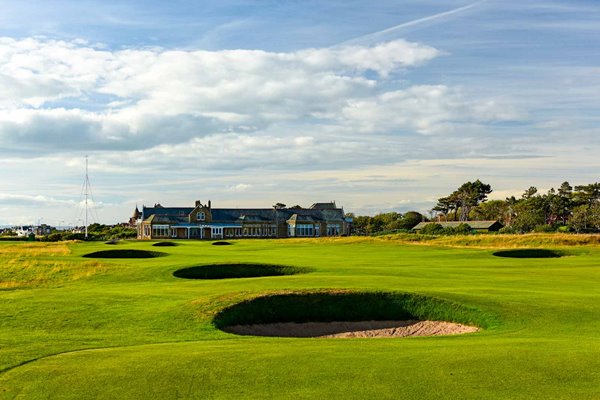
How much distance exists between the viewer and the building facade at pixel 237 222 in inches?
5502

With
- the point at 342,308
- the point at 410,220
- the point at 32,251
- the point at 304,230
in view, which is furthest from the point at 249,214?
the point at 342,308

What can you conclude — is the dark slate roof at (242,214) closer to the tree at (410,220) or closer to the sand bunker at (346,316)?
the tree at (410,220)

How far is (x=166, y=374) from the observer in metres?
13.0

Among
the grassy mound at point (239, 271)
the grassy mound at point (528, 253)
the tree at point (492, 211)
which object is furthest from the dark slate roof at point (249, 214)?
the grassy mound at point (239, 271)

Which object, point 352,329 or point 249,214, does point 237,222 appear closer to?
point 249,214

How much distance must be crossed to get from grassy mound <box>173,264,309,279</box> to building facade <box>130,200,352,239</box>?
3865 inches

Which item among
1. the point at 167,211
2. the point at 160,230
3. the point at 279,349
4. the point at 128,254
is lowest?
the point at 279,349

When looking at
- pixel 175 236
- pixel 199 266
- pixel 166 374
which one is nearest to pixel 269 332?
pixel 166 374

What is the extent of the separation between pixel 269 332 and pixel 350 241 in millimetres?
61740

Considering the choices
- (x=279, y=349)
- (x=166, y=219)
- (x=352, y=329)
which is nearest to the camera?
(x=279, y=349)

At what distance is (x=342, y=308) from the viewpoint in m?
26.0

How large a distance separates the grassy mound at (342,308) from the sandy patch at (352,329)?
0.37m

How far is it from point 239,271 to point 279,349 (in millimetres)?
26240

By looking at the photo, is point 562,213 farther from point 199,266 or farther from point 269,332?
point 269,332
